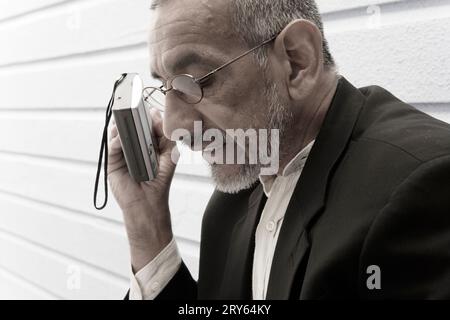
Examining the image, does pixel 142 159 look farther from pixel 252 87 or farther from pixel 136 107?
pixel 252 87

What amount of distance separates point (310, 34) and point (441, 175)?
1.13 ft

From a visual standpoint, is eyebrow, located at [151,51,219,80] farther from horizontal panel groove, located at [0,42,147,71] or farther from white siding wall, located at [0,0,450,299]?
horizontal panel groove, located at [0,42,147,71]

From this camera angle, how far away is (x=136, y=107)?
3.31 ft

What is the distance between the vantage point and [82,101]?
6.59 ft

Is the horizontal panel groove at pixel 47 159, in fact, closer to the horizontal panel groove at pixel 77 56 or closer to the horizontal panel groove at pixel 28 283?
the horizontal panel groove at pixel 77 56

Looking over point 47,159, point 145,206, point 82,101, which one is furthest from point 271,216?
point 47,159

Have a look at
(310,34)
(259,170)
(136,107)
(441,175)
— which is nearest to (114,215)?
(136,107)

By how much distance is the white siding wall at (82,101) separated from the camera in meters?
1.06

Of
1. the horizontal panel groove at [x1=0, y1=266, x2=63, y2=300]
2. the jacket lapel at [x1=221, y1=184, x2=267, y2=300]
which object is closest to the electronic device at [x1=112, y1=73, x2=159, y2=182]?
the jacket lapel at [x1=221, y1=184, x2=267, y2=300]

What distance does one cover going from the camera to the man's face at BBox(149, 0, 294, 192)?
827 mm

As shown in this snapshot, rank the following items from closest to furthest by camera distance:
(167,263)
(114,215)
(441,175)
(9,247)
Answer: (441,175) → (167,263) → (114,215) → (9,247)

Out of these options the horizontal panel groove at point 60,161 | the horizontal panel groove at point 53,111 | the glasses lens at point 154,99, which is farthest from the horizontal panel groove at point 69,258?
the glasses lens at point 154,99

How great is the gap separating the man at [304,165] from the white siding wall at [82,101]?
23 cm
